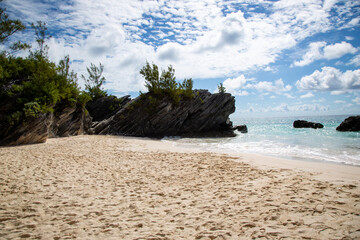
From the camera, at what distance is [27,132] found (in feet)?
51.3

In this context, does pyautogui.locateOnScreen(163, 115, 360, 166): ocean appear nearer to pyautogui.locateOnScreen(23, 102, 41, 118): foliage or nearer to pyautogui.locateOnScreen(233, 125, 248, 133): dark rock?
pyautogui.locateOnScreen(233, 125, 248, 133): dark rock

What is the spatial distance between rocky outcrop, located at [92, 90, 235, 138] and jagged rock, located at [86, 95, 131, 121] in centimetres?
321

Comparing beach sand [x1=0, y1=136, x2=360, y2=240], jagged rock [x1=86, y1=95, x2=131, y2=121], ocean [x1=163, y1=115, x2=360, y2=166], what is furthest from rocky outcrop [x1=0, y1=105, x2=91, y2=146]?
ocean [x1=163, y1=115, x2=360, y2=166]

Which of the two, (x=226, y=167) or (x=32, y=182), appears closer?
(x=32, y=182)

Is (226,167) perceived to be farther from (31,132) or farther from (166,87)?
(166,87)

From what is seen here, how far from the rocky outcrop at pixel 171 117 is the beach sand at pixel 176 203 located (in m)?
20.5

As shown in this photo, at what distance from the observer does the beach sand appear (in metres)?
3.80

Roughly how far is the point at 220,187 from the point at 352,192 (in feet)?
12.2

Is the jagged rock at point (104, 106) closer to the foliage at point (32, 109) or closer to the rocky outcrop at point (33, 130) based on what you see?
the rocky outcrop at point (33, 130)

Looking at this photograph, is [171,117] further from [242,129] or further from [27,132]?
[27,132]

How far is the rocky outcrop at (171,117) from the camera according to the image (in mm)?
29203

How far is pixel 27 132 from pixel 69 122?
7247 millimetres

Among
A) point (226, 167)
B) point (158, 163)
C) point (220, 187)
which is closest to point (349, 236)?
point (220, 187)

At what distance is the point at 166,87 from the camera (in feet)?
100
